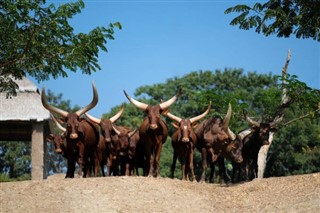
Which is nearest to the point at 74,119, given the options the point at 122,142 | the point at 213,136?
the point at 122,142

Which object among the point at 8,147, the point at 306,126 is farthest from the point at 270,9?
the point at 8,147

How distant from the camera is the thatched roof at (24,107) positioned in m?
21.6

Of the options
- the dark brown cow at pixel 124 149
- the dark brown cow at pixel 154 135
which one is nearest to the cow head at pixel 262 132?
the dark brown cow at pixel 154 135

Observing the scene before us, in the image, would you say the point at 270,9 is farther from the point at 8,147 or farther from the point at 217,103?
the point at 8,147

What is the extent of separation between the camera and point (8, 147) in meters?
46.0

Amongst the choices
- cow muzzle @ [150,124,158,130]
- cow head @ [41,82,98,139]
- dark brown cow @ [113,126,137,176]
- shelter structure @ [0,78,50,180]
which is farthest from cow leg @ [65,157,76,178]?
shelter structure @ [0,78,50,180]

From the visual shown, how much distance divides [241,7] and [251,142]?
383 centimetres

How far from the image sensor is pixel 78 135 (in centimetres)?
1614

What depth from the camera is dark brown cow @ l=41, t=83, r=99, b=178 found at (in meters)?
16.0

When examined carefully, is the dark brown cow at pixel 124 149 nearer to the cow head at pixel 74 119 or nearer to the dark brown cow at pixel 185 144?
the dark brown cow at pixel 185 144

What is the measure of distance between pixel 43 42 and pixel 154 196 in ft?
16.2

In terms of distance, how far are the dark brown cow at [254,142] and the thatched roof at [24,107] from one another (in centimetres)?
748

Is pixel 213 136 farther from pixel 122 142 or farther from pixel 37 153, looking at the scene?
pixel 37 153

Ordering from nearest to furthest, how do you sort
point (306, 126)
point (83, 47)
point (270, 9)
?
1. point (83, 47)
2. point (270, 9)
3. point (306, 126)
